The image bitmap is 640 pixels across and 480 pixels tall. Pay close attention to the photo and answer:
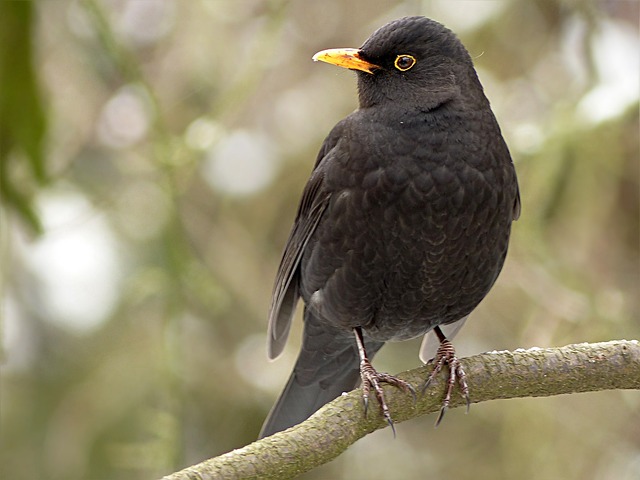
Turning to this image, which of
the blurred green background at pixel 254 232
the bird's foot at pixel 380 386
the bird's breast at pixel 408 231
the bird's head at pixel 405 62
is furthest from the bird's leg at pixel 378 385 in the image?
the blurred green background at pixel 254 232

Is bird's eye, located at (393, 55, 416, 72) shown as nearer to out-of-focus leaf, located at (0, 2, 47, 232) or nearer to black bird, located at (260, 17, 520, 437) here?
black bird, located at (260, 17, 520, 437)

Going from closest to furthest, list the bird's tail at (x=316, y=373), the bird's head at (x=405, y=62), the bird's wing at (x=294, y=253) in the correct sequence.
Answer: the bird's head at (x=405, y=62) → the bird's wing at (x=294, y=253) → the bird's tail at (x=316, y=373)

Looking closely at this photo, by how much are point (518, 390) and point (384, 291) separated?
2.26 ft

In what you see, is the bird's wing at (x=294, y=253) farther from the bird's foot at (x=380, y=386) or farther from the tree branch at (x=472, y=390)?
the tree branch at (x=472, y=390)

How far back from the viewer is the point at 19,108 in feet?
10.6

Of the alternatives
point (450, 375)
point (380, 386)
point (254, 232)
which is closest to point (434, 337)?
point (450, 375)

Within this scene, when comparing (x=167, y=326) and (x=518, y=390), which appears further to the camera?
(x=167, y=326)

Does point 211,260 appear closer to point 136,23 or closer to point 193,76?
point 193,76

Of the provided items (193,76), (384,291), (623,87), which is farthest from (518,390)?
(193,76)

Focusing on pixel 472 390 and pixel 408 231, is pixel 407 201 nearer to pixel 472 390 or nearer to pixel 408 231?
pixel 408 231

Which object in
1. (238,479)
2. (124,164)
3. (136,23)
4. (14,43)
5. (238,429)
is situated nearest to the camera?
(238,479)

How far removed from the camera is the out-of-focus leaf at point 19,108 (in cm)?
315

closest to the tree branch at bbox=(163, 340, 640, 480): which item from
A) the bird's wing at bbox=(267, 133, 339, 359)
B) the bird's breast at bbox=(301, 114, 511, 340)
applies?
the bird's breast at bbox=(301, 114, 511, 340)

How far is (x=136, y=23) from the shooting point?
6.14m
